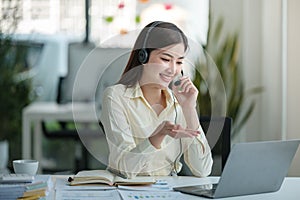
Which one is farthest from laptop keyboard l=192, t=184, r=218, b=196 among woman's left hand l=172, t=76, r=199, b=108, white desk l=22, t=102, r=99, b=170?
white desk l=22, t=102, r=99, b=170

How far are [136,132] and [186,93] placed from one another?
0.72 feet

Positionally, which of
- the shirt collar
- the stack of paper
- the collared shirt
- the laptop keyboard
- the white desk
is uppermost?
the shirt collar

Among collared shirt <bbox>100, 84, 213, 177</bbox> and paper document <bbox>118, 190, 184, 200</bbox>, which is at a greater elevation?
collared shirt <bbox>100, 84, 213, 177</bbox>

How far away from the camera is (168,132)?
7.14ft

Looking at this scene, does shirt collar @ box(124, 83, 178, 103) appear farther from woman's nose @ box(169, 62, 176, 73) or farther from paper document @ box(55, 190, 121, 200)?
paper document @ box(55, 190, 121, 200)

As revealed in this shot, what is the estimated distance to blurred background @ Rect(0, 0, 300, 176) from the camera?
4570mm

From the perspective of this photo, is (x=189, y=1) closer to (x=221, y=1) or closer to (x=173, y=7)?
(x=173, y=7)

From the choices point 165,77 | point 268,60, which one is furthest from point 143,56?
point 268,60

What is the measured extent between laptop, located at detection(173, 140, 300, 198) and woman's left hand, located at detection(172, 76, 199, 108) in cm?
29

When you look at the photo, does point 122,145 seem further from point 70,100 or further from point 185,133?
point 70,100

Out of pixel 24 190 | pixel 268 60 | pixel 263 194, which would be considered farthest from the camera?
pixel 268 60

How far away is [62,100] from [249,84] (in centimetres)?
160

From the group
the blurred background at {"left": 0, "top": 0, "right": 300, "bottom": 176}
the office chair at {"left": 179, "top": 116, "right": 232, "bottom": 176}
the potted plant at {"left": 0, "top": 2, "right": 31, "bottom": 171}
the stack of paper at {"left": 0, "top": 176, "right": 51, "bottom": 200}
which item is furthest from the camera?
the potted plant at {"left": 0, "top": 2, "right": 31, "bottom": 171}

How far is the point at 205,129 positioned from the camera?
7.88 ft
